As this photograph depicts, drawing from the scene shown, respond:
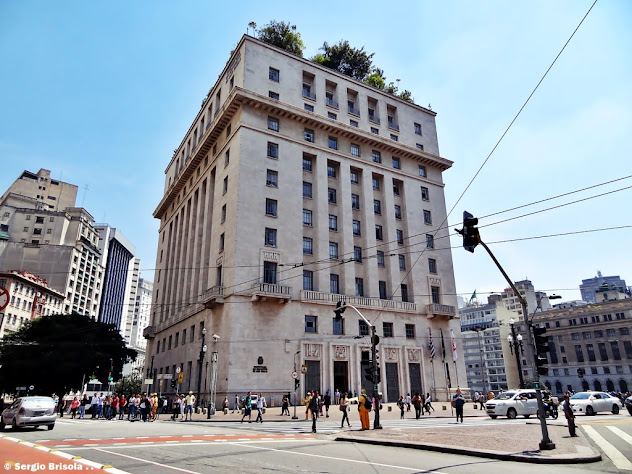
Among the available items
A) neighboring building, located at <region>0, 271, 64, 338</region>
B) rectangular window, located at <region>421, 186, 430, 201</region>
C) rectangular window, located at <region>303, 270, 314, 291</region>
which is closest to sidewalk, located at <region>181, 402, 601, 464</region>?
rectangular window, located at <region>303, 270, 314, 291</region>

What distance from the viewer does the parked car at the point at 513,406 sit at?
27.7m

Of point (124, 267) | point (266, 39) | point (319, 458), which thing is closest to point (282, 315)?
point (319, 458)

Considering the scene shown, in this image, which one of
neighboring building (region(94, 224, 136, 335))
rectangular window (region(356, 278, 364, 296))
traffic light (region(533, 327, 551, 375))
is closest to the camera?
traffic light (region(533, 327, 551, 375))

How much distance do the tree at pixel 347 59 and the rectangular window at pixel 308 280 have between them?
3204cm

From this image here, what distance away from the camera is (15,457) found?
33.3 feet

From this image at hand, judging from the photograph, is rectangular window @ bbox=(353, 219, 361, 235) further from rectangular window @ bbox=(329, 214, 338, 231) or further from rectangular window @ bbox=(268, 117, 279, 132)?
rectangular window @ bbox=(268, 117, 279, 132)

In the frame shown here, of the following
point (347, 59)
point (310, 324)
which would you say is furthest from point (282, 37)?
point (310, 324)

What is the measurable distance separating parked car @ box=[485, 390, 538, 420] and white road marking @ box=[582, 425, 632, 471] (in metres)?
10.8

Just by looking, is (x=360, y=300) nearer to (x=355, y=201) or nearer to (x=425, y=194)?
(x=355, y=201)

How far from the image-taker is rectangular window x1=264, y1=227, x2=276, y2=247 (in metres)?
41.1

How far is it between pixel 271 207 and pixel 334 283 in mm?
→ 9916

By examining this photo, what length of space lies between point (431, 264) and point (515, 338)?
50.4 ft

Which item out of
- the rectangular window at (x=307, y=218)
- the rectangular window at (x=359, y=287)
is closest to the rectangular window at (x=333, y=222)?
the rectangular window at (x=307, y=218)

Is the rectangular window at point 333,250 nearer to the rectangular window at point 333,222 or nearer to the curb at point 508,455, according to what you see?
the rectangular window at point 333,222
